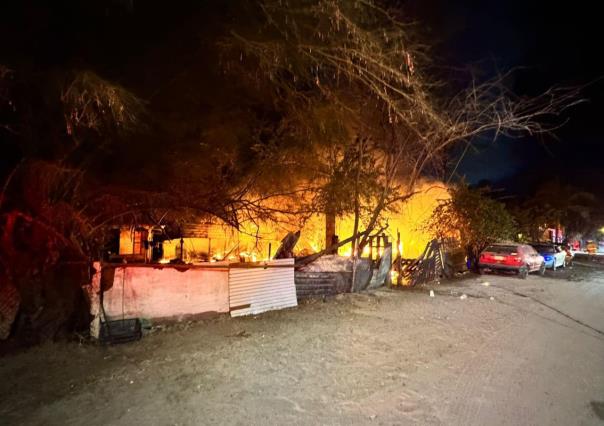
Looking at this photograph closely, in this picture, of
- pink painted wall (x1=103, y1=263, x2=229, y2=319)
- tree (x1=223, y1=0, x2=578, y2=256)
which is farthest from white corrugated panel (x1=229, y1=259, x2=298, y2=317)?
tree (x1=223, y1=0, x2=578, y2=256)

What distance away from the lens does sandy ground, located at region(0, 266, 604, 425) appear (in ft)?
13.7

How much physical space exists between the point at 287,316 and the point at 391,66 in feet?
15.9

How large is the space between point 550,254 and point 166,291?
20.3 m

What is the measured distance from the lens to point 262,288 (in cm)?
859

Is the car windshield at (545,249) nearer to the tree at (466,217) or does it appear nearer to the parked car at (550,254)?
the parked car at (550,254)

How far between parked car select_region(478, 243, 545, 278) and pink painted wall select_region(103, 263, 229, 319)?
42.2ft

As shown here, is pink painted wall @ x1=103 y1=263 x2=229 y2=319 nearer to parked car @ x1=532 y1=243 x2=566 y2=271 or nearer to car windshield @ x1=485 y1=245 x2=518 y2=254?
car windshield @ x1=485 y1=245 x2=518 y2=254

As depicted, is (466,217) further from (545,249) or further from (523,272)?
(545,249)

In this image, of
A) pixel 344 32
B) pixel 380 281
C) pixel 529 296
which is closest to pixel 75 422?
pixel 344 32

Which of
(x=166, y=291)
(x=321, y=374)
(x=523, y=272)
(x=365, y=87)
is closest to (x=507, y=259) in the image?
(x=523, y=272)

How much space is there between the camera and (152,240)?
1160 cm

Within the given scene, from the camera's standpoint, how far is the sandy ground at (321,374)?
4.17 meters

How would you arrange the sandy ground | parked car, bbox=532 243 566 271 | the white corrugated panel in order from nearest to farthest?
the sandy ground < the white corrugated panel < parked car, bbox=532 243 566 271

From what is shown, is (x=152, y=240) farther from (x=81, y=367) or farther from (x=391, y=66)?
(x=391, y=66)
